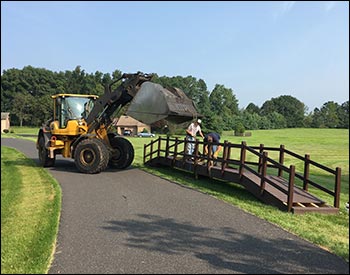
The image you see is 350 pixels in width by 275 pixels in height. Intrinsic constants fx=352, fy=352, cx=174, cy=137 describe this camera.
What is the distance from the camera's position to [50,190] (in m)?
8.69

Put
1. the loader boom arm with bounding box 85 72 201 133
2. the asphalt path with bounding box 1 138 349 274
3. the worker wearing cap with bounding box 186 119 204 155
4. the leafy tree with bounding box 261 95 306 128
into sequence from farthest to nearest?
the leafy tree with bounding box 261 95 306 128, the worker wearing cap with bounding box 186 119 204 155, the loader boom arm with bounding box 85 72 201 133, the asphalt path with bounding box 1 138 349 274

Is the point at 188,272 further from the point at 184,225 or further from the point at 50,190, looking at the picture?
the point at 50,190

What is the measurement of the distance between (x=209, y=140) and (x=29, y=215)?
6711 millimetres

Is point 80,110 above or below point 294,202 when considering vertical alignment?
above

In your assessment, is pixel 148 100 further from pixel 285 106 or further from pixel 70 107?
pixel 285 106

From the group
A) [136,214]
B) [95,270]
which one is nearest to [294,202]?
[136,214]

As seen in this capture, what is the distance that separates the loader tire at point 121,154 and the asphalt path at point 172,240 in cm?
495

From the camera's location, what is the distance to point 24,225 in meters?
5.33

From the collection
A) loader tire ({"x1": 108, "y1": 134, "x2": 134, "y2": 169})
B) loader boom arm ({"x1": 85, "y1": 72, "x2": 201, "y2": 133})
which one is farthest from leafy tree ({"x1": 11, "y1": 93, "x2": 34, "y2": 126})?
loader boom arm ({"x1": 85, "y1": 72, "x2": 201, "y2": 133})

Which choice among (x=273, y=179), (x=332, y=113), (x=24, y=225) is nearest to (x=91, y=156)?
(x=273, y=179)

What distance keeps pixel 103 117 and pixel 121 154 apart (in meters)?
1.69

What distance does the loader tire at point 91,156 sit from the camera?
1167 cm

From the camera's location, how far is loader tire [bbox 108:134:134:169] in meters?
13.4

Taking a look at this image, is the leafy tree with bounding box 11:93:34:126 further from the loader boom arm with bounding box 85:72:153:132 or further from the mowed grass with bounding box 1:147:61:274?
the mowed grass with bounding box 1:147:61:274
